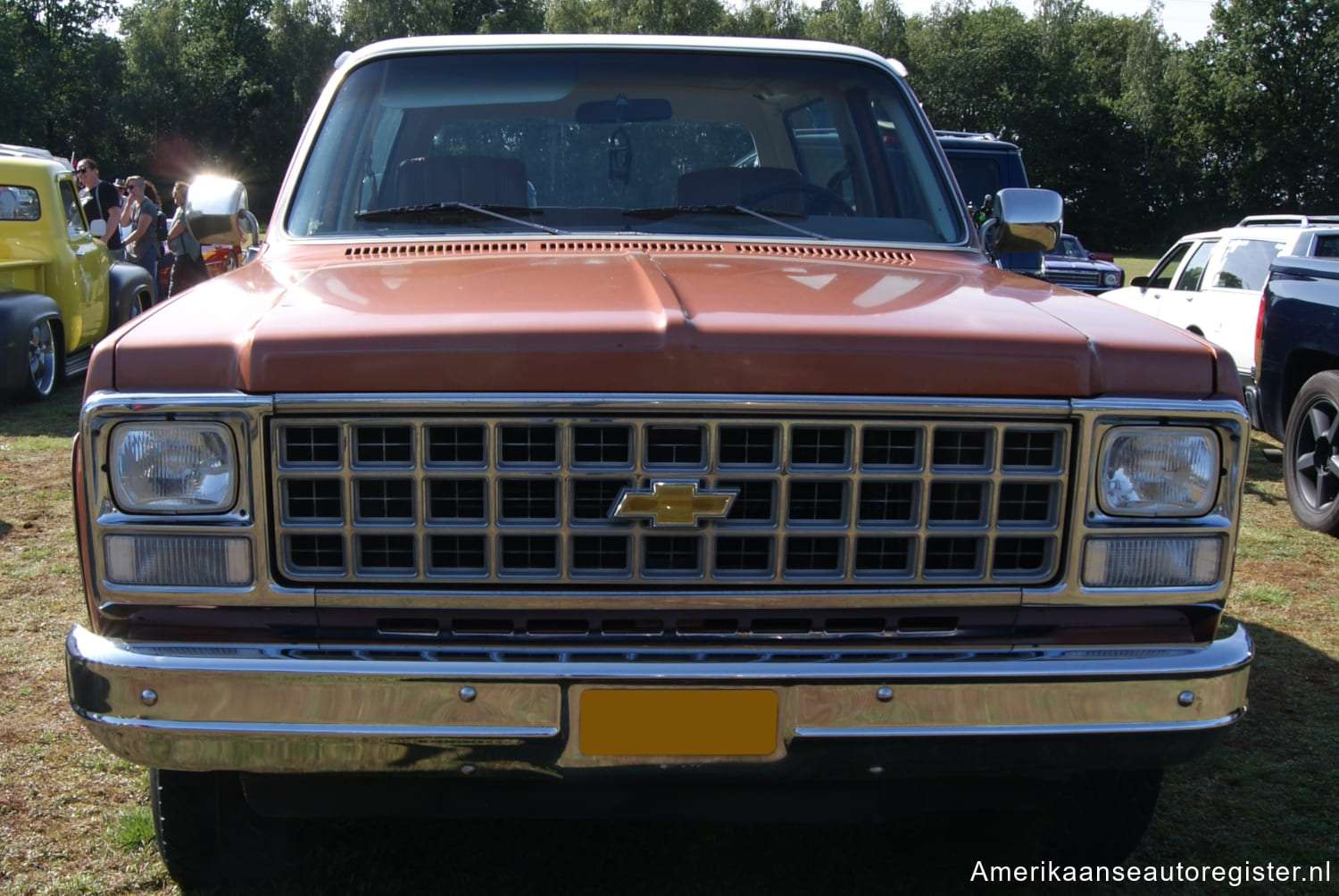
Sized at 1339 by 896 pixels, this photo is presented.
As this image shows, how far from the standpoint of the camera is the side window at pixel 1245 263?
9.40 meters

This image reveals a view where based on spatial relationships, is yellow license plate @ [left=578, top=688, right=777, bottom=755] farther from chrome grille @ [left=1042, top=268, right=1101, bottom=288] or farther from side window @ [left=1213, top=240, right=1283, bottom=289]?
chrome grille @ [left=1042, top=268, right=1101, bottom=288]

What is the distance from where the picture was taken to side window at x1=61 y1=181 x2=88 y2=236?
1024 centimetres

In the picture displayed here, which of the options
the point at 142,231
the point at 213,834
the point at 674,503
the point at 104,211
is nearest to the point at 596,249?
the point at 674,503

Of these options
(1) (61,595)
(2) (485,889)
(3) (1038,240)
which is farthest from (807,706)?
(1) (61,595)

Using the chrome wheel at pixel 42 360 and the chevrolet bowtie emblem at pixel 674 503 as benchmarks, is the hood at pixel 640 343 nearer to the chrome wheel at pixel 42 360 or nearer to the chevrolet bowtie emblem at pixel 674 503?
the chevrolet bowtie emblem at pixel 674 503

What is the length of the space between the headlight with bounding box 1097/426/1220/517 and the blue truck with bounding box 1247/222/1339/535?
4701 millimetres

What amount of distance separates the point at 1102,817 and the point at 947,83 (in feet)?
209

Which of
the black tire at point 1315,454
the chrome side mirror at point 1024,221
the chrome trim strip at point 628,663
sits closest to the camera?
the chrome trim strip at point 628,663

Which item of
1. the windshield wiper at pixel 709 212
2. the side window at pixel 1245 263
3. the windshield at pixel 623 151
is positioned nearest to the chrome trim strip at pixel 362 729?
the windshield at pixel 623 151

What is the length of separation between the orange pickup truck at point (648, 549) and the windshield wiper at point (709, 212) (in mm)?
835

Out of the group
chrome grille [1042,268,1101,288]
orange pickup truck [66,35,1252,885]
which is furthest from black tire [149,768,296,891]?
chrome grille [1042,268,1101,288]

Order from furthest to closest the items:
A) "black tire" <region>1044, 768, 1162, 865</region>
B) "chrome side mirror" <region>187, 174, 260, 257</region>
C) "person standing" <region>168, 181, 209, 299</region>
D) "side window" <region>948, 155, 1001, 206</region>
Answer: "side window" <region>948, 155, 1001, 206</region>, "person standing" <region>168, 181, 209, 299</region>, "chrome side mirror" <region>187, 174, 260, 257</region>, "black tire" <region>1044, 768, 1162, 865</region>

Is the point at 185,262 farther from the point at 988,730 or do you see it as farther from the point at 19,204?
the point at 988,730

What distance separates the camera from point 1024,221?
366cm
